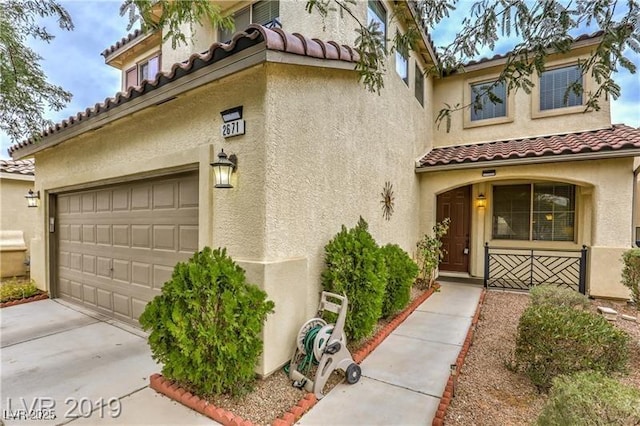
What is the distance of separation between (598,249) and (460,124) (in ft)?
18.5

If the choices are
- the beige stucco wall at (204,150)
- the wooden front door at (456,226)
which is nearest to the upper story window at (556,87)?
the wooden front door at (456,226)

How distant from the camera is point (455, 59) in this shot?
373 centimetres

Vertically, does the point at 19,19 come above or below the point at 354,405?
above

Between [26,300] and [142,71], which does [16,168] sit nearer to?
[142,71]

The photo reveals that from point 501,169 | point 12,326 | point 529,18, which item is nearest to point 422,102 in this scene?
point 501,169

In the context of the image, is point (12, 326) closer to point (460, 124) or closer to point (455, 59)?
point (455, 59)

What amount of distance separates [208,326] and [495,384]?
3552mm

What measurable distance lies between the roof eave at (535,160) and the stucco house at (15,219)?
42.0 feet

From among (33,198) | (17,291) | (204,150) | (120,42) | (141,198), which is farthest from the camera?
(120,42)

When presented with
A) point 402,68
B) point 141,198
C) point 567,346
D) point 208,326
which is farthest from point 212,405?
point 402,68

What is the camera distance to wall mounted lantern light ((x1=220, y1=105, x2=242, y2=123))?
3990 mm

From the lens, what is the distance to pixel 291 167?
13.5 ft

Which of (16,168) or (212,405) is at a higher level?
(16,168)

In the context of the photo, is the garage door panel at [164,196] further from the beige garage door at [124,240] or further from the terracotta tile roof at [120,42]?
the terracotta tile roof at [120,42]
